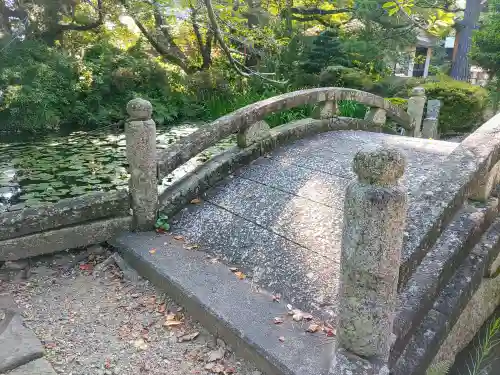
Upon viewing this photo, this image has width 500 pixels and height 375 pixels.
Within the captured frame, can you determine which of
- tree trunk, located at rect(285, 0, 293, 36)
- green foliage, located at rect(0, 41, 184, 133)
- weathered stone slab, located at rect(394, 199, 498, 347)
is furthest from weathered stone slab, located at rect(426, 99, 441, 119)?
weathered stone slab, located at rect(394, 199, 498, 347)

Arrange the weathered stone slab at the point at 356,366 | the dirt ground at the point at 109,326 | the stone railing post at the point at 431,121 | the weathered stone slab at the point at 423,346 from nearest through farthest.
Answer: the weathered stone slab at the point at 356,366 < the weathered stone slab at the point at 423,346 < the dirt ground at the point at 109,326 < the stone railing post at the point at 431,121

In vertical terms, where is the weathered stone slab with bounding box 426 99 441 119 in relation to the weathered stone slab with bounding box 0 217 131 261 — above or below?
above

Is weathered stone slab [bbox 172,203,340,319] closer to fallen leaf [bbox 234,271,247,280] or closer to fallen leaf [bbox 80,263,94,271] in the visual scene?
fallen leaf [bbox 234,271,247,280]

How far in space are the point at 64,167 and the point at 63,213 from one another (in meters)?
3.76

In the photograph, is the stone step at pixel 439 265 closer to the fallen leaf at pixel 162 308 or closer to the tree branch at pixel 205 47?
the fallen leaf at pixel 162 308

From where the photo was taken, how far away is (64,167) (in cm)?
678

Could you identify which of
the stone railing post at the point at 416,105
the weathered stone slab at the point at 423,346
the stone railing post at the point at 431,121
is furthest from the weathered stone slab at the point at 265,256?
the stone railing post at the point at 431,121

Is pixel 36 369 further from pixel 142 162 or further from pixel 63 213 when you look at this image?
pixel 142 162

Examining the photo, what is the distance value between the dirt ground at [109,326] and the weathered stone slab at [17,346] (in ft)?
0.25

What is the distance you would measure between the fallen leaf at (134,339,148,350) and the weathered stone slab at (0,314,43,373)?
55cm

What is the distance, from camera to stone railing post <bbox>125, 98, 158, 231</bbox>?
3.48 meters

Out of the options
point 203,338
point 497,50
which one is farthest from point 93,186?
point 497,50

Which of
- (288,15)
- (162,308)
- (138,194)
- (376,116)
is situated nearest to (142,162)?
(138,194)

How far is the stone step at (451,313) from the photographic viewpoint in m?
2.23
